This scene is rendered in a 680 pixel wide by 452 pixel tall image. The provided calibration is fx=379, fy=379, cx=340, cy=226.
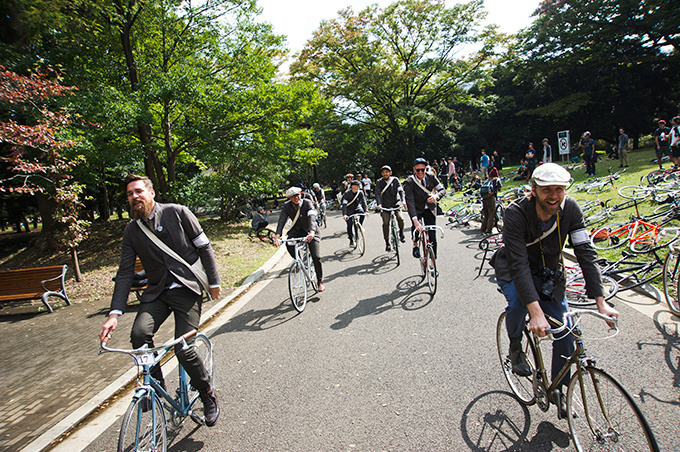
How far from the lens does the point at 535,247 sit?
2.79m

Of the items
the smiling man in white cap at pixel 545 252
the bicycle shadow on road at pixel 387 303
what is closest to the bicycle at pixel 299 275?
the bicycle shadow on road at pixel 387 303

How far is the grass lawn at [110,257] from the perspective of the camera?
9.11 m

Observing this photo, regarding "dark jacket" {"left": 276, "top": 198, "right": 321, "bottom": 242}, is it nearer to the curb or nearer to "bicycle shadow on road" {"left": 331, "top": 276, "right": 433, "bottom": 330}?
"bicycle shadow on road" {"left": 331, "top": 276, "right": 433, "bottom": 330}

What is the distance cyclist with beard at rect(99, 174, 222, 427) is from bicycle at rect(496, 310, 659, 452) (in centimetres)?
269

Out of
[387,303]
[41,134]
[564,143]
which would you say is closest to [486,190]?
[387,303]

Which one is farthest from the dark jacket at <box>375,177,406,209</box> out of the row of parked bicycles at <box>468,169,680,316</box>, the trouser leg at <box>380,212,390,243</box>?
the row of parked bicycles at <box>468,169,680,316</box>

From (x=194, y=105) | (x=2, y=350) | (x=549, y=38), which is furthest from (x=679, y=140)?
(x=549, y=38)

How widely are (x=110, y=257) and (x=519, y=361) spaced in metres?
12.4

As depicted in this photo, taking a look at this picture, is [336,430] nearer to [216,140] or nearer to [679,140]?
[216,140]

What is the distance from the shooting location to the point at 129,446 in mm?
2605

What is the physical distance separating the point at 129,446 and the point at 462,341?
338 centimetres

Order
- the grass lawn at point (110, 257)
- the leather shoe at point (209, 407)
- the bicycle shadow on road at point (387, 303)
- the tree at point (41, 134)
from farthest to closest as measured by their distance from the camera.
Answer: the grass lawn at point (110, 257), the tree at point (41, 134), the bicycle shadow on road at point (387, 303), the leather shoe at point (209, 407)

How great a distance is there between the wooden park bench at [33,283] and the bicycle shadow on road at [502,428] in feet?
28.3

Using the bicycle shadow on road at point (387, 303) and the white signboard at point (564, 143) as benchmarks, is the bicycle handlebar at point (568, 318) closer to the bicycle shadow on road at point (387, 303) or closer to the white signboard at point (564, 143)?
the bicycle shadow on road at point (387, 303)
